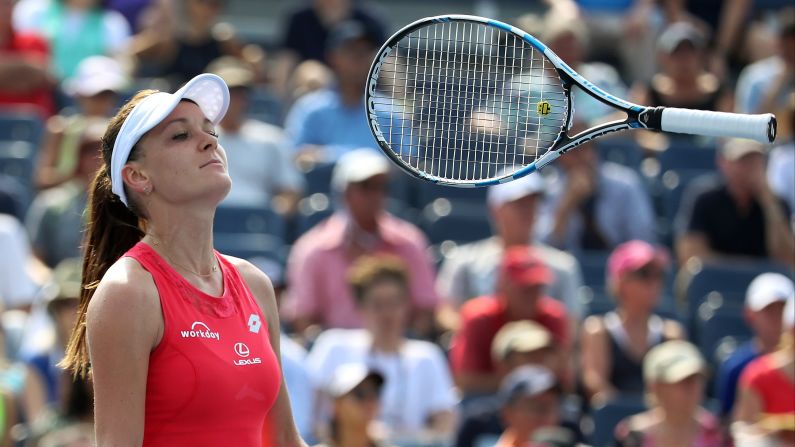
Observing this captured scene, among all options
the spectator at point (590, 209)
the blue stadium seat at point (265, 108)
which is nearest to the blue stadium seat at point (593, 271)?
the spectator at point (590, 209)

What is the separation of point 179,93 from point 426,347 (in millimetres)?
3863

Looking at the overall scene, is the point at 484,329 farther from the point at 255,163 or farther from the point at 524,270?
the point at 255,163

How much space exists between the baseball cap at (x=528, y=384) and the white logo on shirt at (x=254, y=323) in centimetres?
297

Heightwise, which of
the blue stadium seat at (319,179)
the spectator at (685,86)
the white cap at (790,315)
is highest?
the spectator at (685,86)

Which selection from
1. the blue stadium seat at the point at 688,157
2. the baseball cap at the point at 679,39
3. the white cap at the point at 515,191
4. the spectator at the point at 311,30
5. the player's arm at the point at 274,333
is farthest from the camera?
the spectator at the point at 311,30

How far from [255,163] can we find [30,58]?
196 centimetres

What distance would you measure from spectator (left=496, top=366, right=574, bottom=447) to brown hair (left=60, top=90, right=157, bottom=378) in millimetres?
3027

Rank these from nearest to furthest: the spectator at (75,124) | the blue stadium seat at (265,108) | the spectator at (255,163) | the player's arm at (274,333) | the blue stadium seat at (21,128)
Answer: the player's arm at (274,333)
the spectator at (75,124)
the spectator at (255,163)
the blue stadium seat at (21,128)
the blue stadium seat at (265,108)

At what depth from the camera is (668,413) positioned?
6062 mm

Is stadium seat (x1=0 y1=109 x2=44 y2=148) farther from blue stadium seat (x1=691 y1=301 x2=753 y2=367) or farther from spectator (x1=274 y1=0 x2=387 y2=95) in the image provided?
blue stadium seat (x1=691 y1=301 x2=753 y2=367)

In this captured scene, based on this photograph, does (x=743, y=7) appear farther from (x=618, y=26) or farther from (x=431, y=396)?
(x=431, y=396)

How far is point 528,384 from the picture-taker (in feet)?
19.4

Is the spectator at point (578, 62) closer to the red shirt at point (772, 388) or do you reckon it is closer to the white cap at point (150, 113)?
the red shirt at point (772, 388)

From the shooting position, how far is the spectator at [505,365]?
244 inches
